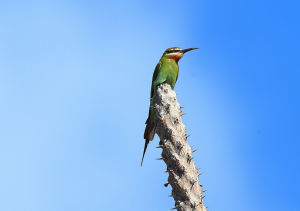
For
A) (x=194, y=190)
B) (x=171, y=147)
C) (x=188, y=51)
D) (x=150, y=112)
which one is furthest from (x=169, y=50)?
A: (x=194, y=190)

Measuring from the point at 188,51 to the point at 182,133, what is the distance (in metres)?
3.31

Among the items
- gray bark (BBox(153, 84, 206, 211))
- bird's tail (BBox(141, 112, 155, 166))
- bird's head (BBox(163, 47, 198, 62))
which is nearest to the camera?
gray bark (BBox(153, 84, 206, 211))

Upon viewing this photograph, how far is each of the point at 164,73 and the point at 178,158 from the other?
2.97 meters

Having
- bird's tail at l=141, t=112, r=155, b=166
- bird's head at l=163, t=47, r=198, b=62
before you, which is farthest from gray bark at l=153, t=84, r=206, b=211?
bird's head at l=163, t=47, r=198, b=62

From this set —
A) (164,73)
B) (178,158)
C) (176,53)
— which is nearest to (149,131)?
(164,73)

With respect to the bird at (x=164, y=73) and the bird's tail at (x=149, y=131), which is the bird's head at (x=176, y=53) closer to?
the bird at (x=164, y=73)

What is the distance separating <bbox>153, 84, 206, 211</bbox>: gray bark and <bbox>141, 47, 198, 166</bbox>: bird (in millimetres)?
863

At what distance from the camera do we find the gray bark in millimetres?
6613

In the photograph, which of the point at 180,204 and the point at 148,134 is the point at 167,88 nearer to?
the point at 148,134

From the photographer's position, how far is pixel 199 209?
648cm

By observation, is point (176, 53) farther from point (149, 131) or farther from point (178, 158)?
point (178, 158)

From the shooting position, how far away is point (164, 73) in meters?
9.40

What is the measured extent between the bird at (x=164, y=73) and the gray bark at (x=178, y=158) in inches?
34.0

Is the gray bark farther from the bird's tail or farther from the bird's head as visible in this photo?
the bird's head
